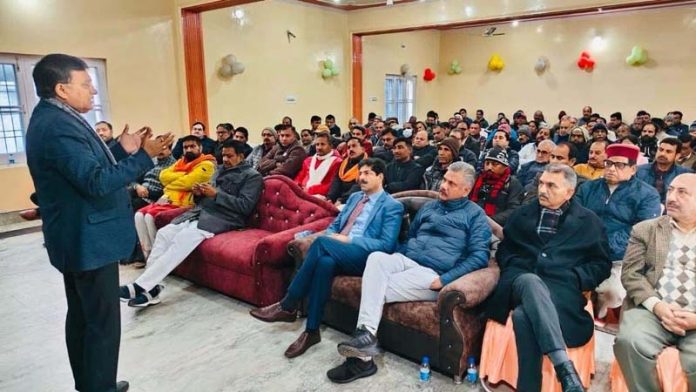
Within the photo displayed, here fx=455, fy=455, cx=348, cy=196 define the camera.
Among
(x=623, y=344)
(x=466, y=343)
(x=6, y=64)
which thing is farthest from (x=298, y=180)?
(x=6, y=64)

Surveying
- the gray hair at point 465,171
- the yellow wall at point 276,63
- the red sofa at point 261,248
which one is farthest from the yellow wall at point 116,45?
the gray hair at point 465,171

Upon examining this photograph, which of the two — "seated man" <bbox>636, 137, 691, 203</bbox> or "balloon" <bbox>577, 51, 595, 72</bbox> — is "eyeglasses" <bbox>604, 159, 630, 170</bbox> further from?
"balloon" <bbox>577, 51, 595, 72</bbox>

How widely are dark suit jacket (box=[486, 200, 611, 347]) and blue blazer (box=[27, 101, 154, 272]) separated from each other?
1755 mm

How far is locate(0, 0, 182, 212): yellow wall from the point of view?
5.52 metres

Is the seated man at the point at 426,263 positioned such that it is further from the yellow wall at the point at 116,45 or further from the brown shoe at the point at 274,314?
the yellow wall at the point at 116,45

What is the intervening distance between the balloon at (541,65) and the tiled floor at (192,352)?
979 centimetres

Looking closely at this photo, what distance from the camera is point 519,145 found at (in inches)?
269

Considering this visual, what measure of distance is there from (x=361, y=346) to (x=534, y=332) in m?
0.81

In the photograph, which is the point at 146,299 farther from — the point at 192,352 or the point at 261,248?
the point at 261,248

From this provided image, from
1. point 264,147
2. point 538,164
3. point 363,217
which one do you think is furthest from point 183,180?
point 538,164

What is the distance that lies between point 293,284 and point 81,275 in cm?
116

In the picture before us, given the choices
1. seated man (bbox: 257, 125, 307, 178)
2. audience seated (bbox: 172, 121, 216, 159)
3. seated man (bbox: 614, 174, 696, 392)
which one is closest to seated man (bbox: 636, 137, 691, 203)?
seated man (bbox: 614, 174, 696, 392)

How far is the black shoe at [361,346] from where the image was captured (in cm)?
226

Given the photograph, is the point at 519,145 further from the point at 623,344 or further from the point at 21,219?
the point at 21,219
